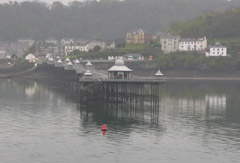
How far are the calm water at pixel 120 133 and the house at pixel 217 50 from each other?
94992mm

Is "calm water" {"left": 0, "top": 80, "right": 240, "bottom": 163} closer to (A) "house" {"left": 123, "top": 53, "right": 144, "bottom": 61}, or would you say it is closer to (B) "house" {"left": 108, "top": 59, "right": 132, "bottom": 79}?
(B) "house" {"left": 108, "top": 59, "right": 132, "bottom": 79}

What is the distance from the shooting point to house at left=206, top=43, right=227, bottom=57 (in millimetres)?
191250

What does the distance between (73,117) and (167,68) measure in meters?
112

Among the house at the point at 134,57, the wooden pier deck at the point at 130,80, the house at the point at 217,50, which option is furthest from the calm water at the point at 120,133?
the house at the point at 134,57

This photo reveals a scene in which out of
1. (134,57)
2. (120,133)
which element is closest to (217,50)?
(134,57)

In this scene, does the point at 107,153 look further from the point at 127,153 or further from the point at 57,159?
the point at 57,159

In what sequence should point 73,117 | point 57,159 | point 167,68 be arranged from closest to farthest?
point 57,159, point 73,117, point 167,68

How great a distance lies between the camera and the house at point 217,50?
7530 inches

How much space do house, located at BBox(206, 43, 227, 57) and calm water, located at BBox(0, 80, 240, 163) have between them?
95.0 metres

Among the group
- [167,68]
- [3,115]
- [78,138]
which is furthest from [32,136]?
[167,68]

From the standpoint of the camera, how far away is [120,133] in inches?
2500

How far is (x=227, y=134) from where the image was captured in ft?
208

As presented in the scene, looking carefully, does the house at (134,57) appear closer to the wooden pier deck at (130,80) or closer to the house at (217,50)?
the house at (217,50)

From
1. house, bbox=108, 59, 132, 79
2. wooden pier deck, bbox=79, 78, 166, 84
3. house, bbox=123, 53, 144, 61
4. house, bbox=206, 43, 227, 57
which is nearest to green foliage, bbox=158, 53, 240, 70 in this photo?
house, bbox=206, 43, 227, 57
